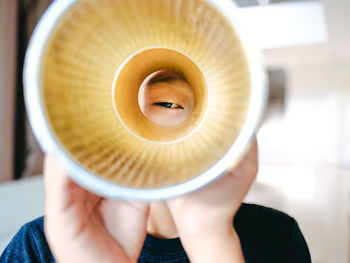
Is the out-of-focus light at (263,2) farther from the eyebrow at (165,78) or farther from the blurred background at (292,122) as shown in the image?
the eyebrow at (165,78)

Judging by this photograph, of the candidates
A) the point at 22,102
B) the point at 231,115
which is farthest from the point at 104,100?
the point at 22,102

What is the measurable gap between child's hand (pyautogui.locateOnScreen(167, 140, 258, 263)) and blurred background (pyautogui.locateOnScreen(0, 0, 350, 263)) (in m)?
0.07

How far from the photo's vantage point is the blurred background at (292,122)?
1.04m

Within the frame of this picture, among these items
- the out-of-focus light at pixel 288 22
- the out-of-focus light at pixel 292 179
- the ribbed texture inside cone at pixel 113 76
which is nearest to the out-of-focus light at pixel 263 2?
the out-of-focus light at pixel 288 22

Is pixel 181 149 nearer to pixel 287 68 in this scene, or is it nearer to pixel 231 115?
pixel 231 115

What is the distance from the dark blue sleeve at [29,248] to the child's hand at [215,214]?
367 mm

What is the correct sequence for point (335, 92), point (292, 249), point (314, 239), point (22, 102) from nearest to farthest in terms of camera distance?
point (292, 249), point (22, 102), point (314, 239), point (335, 92)

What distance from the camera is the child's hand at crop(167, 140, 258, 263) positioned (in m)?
0.40

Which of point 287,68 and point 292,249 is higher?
point 287,68

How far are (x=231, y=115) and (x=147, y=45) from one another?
0.17m

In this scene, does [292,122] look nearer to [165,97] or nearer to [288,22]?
[288,22]

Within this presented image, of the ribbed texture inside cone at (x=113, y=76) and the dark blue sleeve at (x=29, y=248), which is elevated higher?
the ribbed texture inside cone at (x=113, y=76)

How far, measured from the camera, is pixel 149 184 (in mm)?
294

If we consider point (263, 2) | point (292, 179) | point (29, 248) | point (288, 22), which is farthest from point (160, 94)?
point (292, 179)
